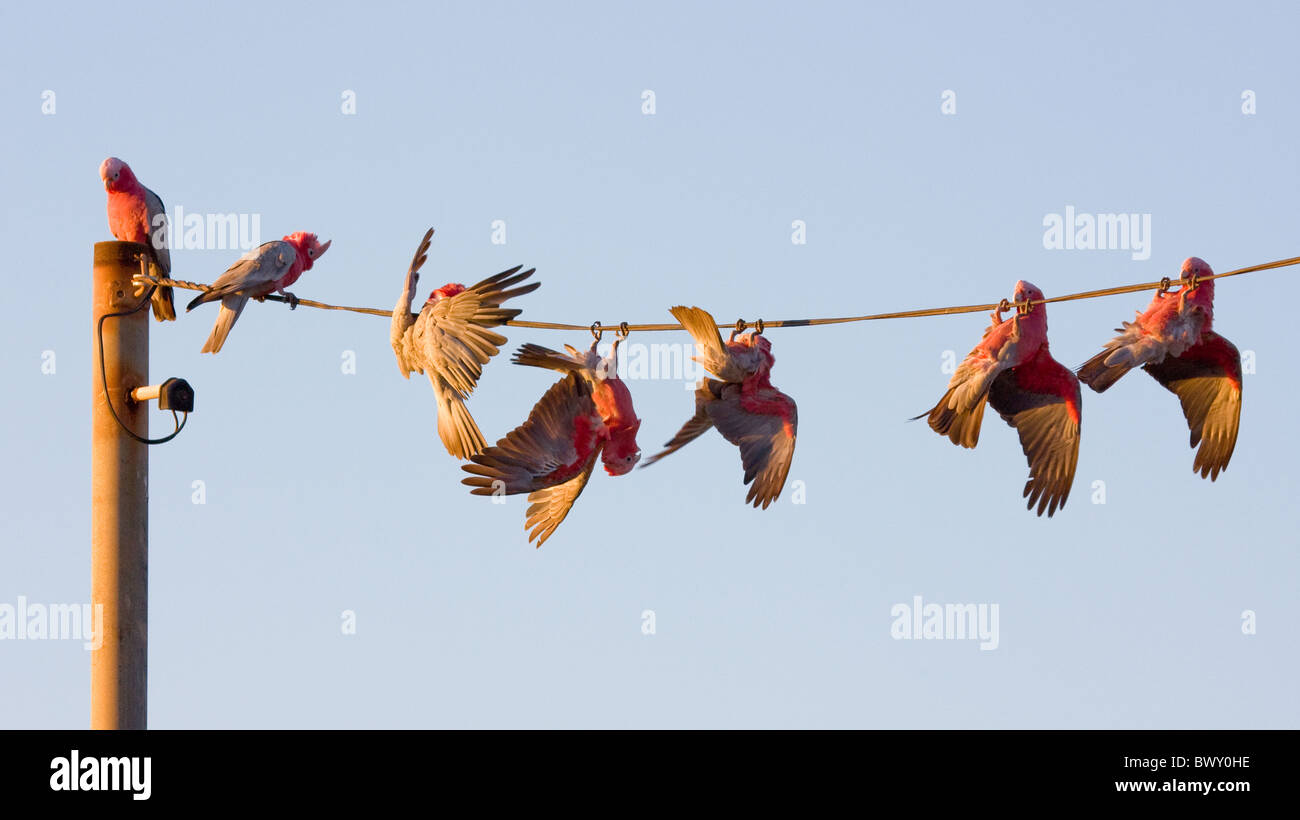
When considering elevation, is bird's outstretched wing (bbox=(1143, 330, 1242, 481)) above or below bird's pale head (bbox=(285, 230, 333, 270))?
below

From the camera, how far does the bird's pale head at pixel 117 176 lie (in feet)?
40.5

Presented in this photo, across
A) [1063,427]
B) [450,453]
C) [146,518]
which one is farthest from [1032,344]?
[146,518]

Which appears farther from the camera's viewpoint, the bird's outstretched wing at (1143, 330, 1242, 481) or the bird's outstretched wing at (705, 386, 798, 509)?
the bird's outstretched wing at (705, 386, 798, 509)

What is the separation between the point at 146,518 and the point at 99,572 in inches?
15.5

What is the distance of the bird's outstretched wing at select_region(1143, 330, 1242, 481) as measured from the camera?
10211mm

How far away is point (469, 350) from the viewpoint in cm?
1079

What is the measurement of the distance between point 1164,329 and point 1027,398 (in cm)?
85

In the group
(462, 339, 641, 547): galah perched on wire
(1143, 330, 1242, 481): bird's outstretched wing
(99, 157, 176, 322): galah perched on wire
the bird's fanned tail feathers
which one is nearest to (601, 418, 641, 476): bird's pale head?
(462, 339, 641, 547): galah perched on wire

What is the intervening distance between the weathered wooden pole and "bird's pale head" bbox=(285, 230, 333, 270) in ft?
4.88

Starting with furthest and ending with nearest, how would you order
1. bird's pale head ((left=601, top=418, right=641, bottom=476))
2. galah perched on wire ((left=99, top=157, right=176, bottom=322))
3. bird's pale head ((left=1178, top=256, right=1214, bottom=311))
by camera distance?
galah perched on wire ((left=99, top=157, right=176, bottom=322)) → bird's pale head ((left=601, top=418, right=641, bottom=476)) → bird's pale head ((left=1178, top=256, right=1214, bottom=311))

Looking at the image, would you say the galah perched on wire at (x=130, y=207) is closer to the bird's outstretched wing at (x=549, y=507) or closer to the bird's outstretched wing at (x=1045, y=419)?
the bird's outstretched wing at (x=549, y=507)

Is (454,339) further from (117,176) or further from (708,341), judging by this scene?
(117,176)

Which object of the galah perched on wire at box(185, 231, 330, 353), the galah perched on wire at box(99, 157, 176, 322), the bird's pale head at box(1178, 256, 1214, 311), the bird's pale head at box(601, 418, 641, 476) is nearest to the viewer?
the bird's pale head at box(1178, 256, 1214, 311)

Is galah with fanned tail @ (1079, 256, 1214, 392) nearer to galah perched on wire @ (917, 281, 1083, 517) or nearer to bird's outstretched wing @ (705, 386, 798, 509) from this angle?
galah perched on wire @ (917, 281, 1083, 517)
